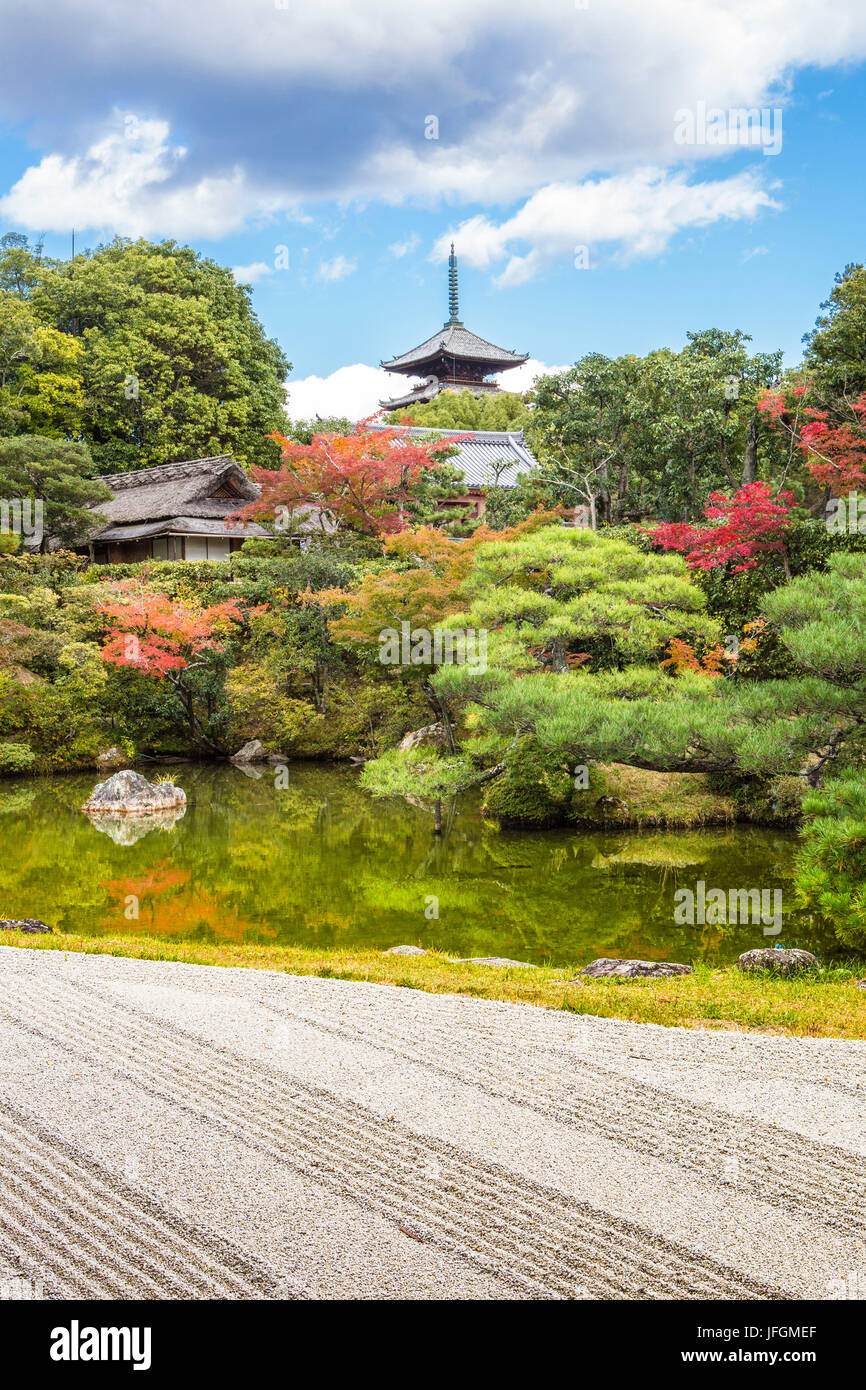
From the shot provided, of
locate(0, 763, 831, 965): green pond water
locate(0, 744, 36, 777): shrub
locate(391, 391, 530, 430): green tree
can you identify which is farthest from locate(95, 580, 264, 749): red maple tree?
locate(391, 391, 530, 430): green tree

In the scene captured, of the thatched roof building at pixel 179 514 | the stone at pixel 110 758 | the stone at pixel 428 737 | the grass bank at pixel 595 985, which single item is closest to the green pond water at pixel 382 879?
the grass bank at pixel 595 985

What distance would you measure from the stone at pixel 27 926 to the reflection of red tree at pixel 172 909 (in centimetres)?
63

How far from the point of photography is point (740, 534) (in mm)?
12562

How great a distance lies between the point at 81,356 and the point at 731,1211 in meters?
28.3

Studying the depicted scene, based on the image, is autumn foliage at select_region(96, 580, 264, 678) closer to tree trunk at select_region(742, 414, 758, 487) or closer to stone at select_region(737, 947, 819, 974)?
tree trunk at select_region(742, 414, 758, 487)

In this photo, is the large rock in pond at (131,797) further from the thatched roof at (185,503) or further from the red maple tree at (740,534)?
the thatched roof at (185,503)

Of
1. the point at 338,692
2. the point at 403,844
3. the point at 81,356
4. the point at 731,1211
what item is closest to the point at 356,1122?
the point at 731,1211

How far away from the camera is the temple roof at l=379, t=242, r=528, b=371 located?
143 feet

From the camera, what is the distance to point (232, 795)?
1634 cm

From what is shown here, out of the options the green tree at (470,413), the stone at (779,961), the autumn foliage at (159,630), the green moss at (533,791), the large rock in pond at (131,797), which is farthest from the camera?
the green tree at (470,413)

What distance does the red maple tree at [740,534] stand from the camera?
40.1 ft

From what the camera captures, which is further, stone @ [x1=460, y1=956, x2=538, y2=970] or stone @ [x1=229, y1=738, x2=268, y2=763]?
stone @ [x1=229, y1=738, x2=268, y2=763]

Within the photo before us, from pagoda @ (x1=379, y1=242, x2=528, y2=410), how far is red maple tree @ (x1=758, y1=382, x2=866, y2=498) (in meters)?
28.4

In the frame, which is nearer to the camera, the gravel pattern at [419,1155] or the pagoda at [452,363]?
the gravel pattern at [419,1155]
